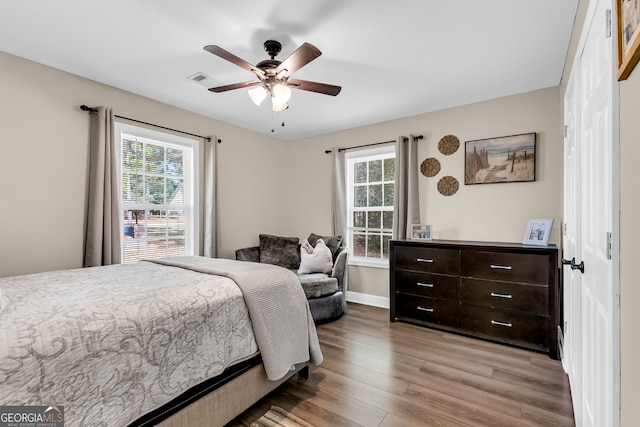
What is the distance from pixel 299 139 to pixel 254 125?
0.93m

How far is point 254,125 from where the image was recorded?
429 centimetres

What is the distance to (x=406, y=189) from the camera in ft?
12.5

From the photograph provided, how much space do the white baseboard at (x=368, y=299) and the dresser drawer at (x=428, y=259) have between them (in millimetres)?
832

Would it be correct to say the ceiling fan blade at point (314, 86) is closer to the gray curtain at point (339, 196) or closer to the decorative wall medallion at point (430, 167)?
the decorative wall medallion at point (430, 167)

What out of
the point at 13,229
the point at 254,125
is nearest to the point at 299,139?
the point at 254,125

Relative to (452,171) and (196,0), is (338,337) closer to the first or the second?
(452,171)

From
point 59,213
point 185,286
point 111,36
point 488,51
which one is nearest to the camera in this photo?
point 185,286

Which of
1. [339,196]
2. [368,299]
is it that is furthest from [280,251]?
[368,299]

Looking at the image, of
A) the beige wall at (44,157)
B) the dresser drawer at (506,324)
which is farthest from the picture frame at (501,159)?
the beige wall at (44,157)

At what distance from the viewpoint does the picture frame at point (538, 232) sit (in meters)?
2.87

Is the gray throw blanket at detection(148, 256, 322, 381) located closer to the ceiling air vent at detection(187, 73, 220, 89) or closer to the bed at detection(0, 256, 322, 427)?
the bed at detection(0, 256, 322, 427)

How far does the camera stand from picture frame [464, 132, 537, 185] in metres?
3.13

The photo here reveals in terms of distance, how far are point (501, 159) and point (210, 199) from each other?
3.45 meters

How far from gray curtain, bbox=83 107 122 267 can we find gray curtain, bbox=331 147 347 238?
266cm
